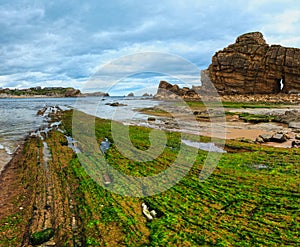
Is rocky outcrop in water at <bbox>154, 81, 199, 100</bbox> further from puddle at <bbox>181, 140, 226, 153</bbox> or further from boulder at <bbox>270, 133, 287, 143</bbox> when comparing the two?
puddle at <bbox>181, 140, 226, 153</bbox>

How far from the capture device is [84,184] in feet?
24.2

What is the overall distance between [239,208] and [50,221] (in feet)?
15.2

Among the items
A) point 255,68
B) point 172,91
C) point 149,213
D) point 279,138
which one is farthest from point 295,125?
point 172,91

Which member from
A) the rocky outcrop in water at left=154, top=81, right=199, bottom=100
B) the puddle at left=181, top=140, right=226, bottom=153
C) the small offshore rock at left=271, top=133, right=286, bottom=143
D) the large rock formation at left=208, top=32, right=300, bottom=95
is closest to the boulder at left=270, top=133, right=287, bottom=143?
the small offshore rock at left=271, top=133, right=286, bottom=143

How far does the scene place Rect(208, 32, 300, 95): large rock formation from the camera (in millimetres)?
61228

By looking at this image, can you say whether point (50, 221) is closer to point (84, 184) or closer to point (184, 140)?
point (84, 184)

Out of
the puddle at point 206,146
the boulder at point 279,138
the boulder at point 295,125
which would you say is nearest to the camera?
the puddle at point 206,146

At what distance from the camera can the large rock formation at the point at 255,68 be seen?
61228 mm

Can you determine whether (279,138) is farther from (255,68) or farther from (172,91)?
(172,91)

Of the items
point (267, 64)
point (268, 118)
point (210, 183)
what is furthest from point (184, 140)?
point (267, 64)

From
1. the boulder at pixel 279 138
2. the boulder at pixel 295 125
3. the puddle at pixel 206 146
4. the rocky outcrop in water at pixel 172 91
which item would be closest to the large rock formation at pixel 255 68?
the rocky outcrop in water at pixel 172 91

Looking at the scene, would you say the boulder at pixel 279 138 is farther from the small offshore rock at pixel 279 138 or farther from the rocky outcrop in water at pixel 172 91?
the rocky outcrop in water at pixel 172 91

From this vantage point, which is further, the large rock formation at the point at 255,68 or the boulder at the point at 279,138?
the large rock formation at the point at 255,68

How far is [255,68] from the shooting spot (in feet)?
213
